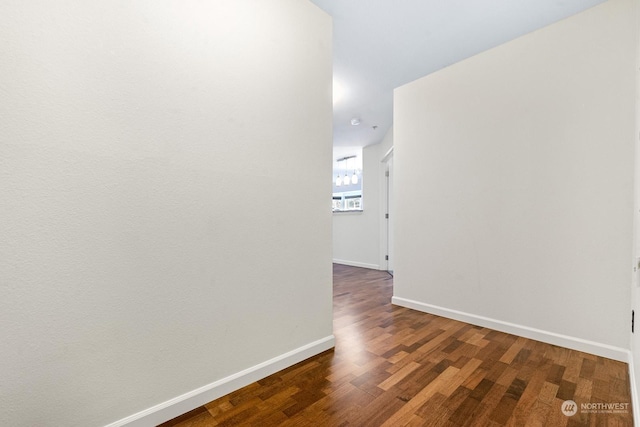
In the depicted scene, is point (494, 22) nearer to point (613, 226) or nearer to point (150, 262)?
point (613, 226)

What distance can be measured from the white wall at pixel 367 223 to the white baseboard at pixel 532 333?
255cm

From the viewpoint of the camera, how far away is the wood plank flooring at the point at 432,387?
1.36m

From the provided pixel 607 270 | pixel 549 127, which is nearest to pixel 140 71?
pixel 549 127

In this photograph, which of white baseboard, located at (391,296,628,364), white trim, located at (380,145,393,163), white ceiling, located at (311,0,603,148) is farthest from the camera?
Answer: white trim, located at (380,145,393,163)

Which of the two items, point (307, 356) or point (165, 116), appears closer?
point (165, 116)

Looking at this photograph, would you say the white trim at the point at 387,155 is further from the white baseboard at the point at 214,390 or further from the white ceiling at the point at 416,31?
the white baseboard at the point at 214,390

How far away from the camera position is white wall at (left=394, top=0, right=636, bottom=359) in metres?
1.95

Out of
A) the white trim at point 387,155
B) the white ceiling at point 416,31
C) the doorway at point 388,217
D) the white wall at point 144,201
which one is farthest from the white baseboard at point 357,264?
the white wall at point 144,201

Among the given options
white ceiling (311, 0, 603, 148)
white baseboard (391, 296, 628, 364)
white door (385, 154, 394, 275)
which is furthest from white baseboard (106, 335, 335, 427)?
white door (385, 154, 394, 275)

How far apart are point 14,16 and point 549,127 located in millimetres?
3187

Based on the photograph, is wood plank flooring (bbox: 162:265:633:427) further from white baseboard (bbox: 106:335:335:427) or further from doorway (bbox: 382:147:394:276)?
doorway (bbox: 382:147:394:276)

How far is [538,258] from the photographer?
225cm

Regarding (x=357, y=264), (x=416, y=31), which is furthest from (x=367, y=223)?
(x=416, y=31)

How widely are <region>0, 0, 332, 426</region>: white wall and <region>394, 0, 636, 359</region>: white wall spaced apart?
1.60 m
